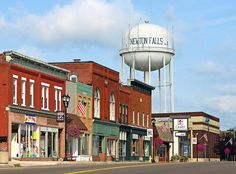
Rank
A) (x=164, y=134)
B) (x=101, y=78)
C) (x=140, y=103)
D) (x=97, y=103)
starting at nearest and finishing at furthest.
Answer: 1. (x=97, y=103)
2. (x=101, y=78)
3. (x=140, y=103)
4. (x=164, y=134)

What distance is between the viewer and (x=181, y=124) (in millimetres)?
110375

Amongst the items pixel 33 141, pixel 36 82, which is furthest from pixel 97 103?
pixel 33 141

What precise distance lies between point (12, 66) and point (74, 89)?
1241 centimetres

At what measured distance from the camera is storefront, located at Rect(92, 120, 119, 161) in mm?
66681

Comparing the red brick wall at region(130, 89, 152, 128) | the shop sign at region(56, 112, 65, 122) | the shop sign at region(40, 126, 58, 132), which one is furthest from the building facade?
the red brick wall at region(130, 89, 152, 128)

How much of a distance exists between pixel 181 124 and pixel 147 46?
22.6 metres

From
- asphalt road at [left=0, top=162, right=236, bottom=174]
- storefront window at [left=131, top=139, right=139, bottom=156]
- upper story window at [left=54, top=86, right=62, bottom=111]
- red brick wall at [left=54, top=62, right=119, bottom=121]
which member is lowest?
asphalt road at [left=0, top=162, right=236, bottom=174]

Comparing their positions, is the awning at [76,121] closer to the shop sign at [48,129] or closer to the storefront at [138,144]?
the shop sign at [48,129]

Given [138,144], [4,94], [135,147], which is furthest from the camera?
[138,144]

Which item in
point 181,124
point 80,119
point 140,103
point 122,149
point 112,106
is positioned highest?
point 140,103

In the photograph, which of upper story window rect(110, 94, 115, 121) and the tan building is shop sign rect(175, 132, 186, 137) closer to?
the tan building

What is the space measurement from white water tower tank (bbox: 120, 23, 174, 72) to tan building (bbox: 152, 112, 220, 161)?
16.8 metres

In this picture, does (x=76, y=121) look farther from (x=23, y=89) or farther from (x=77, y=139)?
(x=23, y=89)

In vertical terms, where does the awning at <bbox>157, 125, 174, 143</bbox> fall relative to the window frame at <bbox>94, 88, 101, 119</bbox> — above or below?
below
